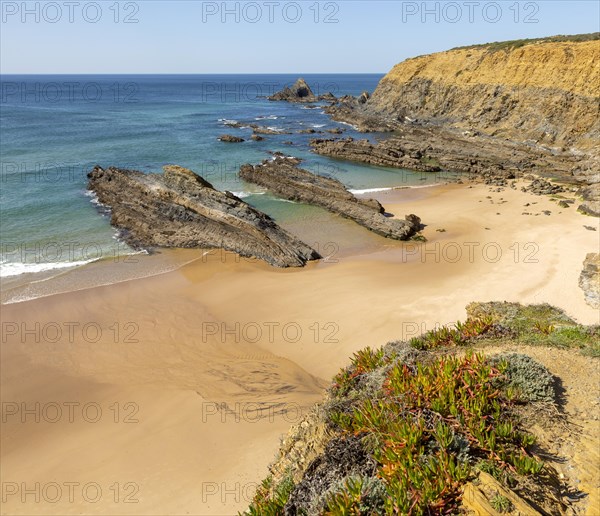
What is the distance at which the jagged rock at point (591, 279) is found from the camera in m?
16.2

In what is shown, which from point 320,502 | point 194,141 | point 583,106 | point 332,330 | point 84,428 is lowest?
point 84,428

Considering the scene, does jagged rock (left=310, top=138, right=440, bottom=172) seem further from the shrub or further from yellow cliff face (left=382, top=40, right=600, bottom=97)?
the shrub

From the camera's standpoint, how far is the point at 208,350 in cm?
1475

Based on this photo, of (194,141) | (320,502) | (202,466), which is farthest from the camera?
(194,141)

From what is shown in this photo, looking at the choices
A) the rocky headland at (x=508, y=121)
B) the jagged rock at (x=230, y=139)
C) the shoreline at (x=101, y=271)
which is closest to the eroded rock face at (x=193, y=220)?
the shoreline at (x=101, y=271)

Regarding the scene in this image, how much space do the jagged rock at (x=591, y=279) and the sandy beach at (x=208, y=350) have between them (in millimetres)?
394

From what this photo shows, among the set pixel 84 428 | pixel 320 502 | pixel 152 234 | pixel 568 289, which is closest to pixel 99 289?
pixel 152 234

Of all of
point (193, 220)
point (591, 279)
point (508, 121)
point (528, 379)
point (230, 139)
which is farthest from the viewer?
point (230, 139)

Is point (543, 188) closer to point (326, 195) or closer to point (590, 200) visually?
point (590, 200)

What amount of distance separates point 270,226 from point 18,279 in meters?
13.4

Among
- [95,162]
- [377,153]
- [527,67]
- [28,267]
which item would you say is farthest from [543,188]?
[95,162]

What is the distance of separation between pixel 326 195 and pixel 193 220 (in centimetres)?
1091

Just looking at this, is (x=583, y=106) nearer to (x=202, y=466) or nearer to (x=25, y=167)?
(x=202, y=466)

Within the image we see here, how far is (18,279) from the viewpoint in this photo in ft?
64.8
